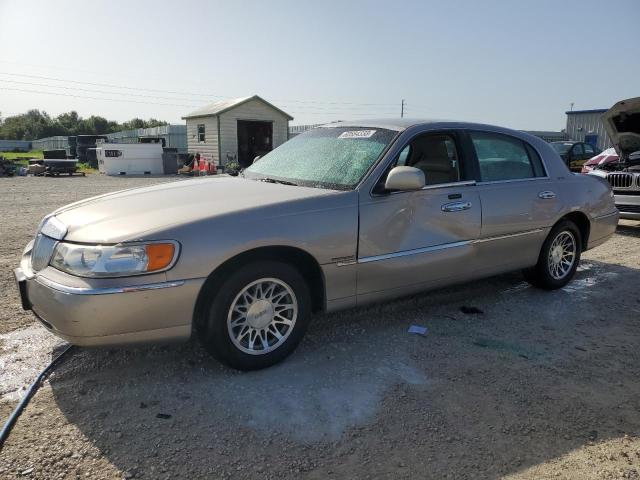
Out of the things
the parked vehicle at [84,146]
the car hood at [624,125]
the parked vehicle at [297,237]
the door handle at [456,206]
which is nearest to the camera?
the parked vehicle at [297,237]

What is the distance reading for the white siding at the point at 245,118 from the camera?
2648 cm

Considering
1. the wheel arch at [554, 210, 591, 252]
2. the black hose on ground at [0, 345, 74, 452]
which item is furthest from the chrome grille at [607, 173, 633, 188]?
the black hose on ground at [0, 345, 74, 452]

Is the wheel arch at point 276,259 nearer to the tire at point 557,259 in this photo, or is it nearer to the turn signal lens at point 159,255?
the turn signal lens at point 159,255

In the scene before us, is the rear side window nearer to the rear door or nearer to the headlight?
the rear door

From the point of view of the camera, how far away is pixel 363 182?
3617 mm

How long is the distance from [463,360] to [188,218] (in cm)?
215

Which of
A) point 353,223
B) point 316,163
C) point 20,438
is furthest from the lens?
point 316,163

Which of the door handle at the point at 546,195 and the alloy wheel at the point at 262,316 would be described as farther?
the door handle at the point at 546,195

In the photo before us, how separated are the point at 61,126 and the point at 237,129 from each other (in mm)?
82411

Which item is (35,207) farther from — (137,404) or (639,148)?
(639,148)

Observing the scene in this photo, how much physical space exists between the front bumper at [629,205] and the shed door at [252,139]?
21697 millimetres

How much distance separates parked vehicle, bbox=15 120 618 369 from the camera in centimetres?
284

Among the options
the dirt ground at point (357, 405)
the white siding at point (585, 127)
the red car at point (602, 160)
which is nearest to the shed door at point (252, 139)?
the red car at point (602, 160)

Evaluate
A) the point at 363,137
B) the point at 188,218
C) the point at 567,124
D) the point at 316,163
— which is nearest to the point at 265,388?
the point at 188,218
